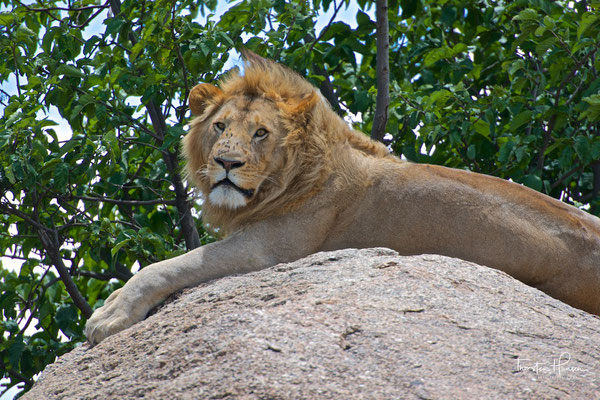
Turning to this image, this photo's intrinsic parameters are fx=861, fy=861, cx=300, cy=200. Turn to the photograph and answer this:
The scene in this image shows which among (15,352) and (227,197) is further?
(15,352)

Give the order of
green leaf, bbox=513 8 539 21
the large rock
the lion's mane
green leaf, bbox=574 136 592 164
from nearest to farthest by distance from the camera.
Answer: the large rock → the lion's mane → green leaf, bbox=513 8 539 21 → green leaf, bbox=574 136 592 164

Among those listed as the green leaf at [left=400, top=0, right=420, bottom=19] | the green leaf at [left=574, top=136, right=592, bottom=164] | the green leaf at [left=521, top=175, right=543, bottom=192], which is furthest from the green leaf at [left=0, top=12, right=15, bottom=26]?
the green leaf at [left=574, top=136, right=592, bottom=164]

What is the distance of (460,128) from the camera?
6.71 m

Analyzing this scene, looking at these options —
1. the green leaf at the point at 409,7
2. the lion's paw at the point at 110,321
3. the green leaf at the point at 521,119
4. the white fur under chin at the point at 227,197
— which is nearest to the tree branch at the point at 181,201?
the white fur under chin at the point at 227,197

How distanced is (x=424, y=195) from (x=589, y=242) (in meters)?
0.93

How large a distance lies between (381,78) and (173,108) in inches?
69.3

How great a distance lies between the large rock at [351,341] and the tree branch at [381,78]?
257cm

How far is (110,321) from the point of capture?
4211 mm

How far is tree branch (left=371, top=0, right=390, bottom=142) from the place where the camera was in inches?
263

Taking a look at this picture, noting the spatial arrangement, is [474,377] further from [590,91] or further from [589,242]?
[590,91]

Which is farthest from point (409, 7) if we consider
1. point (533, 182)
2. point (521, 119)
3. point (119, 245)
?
point (119, 245)

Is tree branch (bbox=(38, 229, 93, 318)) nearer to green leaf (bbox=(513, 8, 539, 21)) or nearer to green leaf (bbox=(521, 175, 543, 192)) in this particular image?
green leaf (bbox=(521, 175, 543, 192))

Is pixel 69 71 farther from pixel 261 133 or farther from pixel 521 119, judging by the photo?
pixel 521 119

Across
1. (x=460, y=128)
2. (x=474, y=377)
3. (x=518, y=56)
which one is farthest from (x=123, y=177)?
(x=474, y=377)
